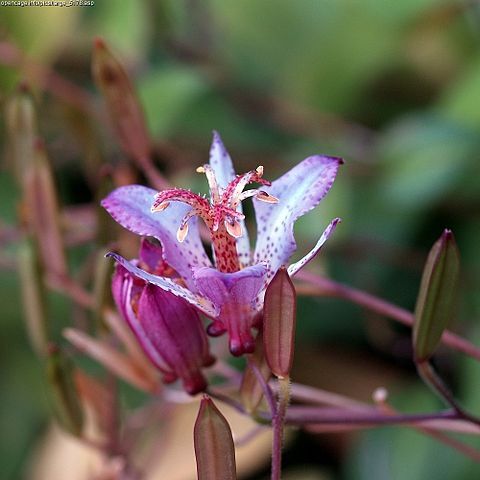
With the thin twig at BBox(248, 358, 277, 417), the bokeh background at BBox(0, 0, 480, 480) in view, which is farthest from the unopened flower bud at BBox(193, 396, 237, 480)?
the bokeh background at BBox(0, 0, 480, 480)

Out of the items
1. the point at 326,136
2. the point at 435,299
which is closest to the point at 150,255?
the point at 435,299

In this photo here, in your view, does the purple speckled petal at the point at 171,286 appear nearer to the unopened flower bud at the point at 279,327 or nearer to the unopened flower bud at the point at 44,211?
the unopened flower bud at the point at 279,327

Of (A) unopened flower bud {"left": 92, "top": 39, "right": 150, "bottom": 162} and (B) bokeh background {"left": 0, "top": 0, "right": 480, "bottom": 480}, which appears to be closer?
(A) unopened flower bud {"left": 92, "top": 39, "right": 150, "bottom": 162}

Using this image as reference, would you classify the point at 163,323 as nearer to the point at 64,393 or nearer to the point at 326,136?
the point at 64,393

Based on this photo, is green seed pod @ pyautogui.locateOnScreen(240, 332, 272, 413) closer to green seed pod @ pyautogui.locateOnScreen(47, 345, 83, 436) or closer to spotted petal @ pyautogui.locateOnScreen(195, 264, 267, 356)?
spotted petal @ pyautogui.locateOnScreen(195, 264, 267, 356)

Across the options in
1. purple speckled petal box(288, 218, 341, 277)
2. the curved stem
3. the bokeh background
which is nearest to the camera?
purple speckled petal box(288, 218, 341, 277)

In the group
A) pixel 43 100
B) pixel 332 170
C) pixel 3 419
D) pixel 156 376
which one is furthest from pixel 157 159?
pixel 332 170

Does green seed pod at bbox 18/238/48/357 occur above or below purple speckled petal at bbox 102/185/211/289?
below

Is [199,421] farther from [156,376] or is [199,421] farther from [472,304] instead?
[472,304]
